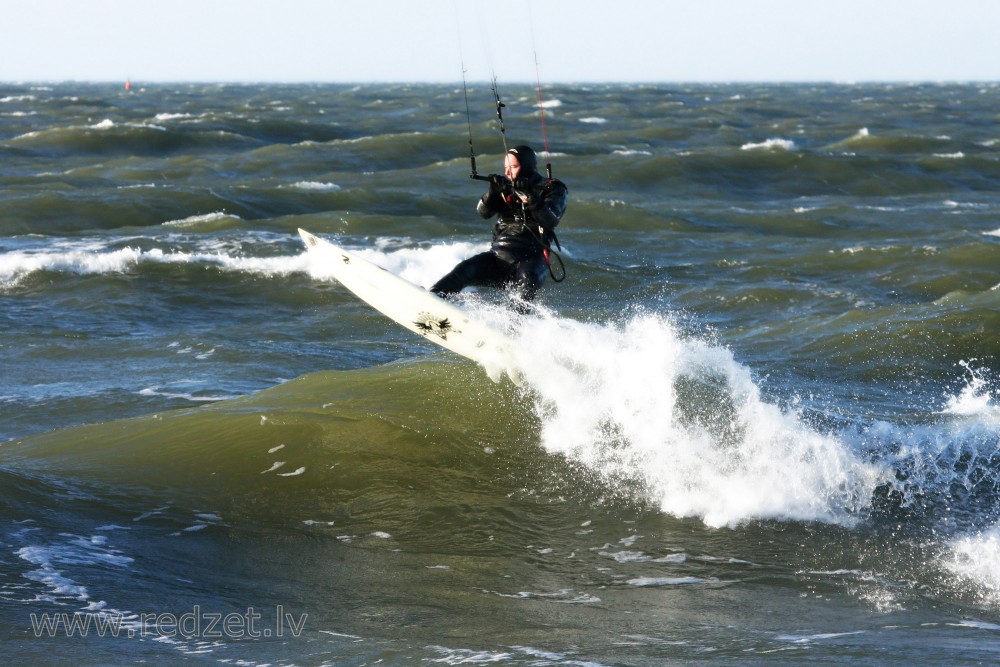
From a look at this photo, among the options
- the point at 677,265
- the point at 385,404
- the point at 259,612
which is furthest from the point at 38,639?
the point at 677,265

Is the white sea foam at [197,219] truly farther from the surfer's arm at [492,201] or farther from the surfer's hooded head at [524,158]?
the surfer's hooded head at [524,158]

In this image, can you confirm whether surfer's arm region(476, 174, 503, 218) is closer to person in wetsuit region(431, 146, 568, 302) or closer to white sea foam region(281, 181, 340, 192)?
person in wetsuit region(431, 146, 568, 302)

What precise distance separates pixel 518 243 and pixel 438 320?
89 cm

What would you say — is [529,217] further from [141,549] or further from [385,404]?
[141,549]

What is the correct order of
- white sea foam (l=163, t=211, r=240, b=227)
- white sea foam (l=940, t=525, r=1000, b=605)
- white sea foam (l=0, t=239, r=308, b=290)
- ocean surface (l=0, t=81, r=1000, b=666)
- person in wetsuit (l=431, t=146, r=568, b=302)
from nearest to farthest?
ocean surface (l=0, t=81, r=1000, b=666)
white sea foam (l=940, t=525, r=1000, b=605)
person in wetsuit (l=431, t=146, r=568, b=302)
white sea foam (l=0, t=239, r=308, b=290)
white sea foam (l=163, t=211, r=240, b=227)

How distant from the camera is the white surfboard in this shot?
891 centimetres

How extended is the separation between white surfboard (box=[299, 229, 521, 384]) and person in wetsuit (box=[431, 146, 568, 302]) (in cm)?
19

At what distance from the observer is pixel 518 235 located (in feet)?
29.5

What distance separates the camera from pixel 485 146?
42.4m

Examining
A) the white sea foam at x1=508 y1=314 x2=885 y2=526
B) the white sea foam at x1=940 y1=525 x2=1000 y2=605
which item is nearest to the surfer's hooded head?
the white sea foam at x1=508 y1=314 x2=885 y2=526

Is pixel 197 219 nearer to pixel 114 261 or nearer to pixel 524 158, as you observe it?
pixel 114 261

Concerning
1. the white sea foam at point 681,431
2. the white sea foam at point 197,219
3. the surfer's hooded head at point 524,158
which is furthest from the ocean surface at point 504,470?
the white sea foam at point 197,219

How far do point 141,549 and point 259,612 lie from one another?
4.16ft

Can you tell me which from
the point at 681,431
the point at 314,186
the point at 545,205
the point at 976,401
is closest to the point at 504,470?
the point at 681,431
